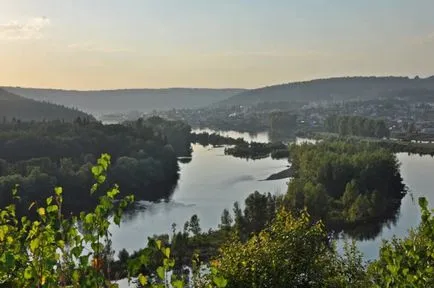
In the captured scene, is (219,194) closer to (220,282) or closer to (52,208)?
(52,208)

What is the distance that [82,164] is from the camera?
5488cm

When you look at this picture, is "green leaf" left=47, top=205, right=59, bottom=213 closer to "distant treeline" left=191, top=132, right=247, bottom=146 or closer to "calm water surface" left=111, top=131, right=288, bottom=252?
"calm water surface" left=111, top=131, right=288, bottom=252

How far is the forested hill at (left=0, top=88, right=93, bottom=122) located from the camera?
11542cm

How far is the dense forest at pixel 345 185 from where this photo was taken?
37250 mm

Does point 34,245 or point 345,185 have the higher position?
point 34,245

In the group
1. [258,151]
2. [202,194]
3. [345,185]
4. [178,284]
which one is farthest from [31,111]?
[178,284]

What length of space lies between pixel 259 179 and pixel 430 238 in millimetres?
49523

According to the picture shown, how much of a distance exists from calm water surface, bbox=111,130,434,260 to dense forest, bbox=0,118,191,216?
3.25 m

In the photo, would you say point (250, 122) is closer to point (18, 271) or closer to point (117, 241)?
point (117, 241)

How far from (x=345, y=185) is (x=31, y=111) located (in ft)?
303

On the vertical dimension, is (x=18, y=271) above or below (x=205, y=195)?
above

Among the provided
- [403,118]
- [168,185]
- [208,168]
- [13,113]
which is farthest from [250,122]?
[168,185]

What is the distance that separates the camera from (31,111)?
120938 millimetres

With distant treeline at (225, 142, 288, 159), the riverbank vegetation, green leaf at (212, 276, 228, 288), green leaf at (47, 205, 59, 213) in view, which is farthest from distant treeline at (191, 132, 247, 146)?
green leaf at (212, 276, 228, 288)
